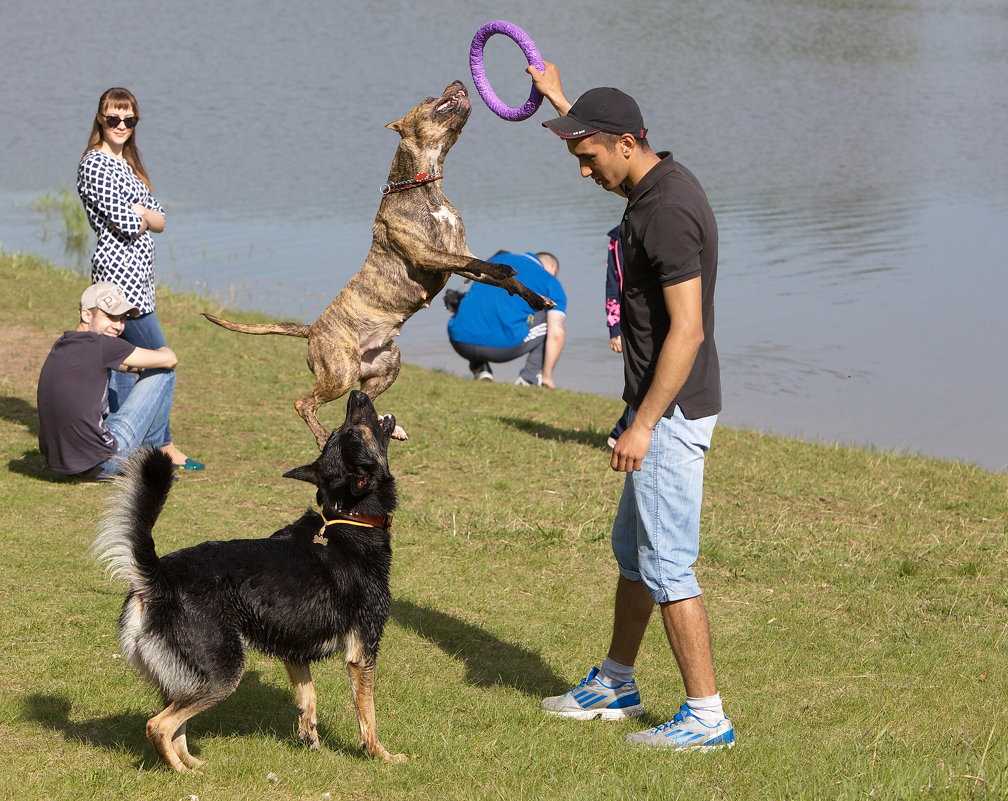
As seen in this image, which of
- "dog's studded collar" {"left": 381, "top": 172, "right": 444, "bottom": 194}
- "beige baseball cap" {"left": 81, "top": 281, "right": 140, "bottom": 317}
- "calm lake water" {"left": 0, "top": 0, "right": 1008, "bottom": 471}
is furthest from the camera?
"calm lake water" {"left": 0, "top": 0, "right": 1008, "bottom": 471}

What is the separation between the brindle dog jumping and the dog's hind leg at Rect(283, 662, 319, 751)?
1.02 meters

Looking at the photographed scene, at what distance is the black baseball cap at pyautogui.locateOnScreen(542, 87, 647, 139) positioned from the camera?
4262 millimetres

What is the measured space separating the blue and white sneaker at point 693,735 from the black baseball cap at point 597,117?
2.33 m

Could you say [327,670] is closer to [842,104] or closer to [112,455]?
[112,455]

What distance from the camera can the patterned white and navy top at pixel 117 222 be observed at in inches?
329

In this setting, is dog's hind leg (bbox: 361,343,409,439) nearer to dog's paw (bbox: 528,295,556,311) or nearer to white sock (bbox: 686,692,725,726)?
dog's paw (bbox: 528,295,556,311)

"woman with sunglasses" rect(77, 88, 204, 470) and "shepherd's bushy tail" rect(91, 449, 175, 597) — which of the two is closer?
"shepherd's bushy tail" rect(91, 449, 175, 597)

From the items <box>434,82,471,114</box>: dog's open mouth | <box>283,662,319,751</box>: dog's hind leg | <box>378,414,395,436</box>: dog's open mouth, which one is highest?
<box>434,82,471,114</box>: dog's open mouth

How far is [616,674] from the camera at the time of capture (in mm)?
5059

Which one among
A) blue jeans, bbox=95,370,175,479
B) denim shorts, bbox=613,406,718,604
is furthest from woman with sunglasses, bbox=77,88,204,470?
denim shorts, bbox=613,406,718,604

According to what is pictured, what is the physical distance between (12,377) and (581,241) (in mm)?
10115

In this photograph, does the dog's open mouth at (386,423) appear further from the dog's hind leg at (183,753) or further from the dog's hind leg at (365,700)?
the dog's hind leg at (183,753)

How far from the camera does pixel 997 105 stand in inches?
1121

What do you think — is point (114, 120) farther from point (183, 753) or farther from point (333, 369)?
point (183, 753)
